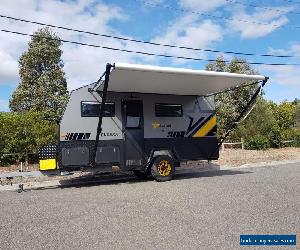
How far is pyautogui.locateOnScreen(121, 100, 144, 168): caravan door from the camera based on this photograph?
41.5ft

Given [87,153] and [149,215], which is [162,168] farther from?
[149,215]

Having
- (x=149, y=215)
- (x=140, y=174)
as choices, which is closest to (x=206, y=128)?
(x=140, y=174)

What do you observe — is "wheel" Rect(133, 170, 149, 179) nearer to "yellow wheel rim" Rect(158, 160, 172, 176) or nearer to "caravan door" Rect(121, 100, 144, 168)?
"yellow wheel rim" Rect(158, 160, 172, 176)

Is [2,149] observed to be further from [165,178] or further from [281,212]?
[281,212]

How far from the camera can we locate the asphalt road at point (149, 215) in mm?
6152

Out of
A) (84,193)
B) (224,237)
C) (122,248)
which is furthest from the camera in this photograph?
(84,193)

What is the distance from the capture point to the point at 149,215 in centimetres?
775

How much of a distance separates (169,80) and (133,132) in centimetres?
224

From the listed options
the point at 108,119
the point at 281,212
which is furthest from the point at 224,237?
the point at 108,119

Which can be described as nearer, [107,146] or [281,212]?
[281,212]

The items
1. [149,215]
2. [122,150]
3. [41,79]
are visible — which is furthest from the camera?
[41,79]

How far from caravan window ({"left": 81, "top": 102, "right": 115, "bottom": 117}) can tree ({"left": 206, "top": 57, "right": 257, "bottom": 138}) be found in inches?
705

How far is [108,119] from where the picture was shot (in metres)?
12.4

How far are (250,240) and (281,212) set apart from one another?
6.75 feet
